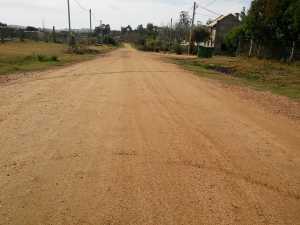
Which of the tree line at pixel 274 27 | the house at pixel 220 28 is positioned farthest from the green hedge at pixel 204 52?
the house at pixel 220 28

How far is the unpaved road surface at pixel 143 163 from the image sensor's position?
3.65m

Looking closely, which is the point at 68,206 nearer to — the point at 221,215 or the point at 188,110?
the point at 221,215

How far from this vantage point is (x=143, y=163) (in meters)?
4.97

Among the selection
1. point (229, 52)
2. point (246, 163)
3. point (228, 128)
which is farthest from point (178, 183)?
point (229, 52)

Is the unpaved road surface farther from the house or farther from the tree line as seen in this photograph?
the house

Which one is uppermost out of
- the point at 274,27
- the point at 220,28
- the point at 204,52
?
the point at 220,28

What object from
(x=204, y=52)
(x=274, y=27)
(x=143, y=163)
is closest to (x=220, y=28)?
(x=204, y=52)

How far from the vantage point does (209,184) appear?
14.3 ft

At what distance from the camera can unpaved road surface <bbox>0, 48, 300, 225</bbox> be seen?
12.0ft

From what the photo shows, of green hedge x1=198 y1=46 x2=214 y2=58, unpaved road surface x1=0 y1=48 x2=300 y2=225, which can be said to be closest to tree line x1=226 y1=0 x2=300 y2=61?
green hedge x1=198 y1=46 x2=214 y2=58

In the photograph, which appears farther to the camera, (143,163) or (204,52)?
(204,52)

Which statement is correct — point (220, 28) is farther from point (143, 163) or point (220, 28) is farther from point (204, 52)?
point (143, 163)

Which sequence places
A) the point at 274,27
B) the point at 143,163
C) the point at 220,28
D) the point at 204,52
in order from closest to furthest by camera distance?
the point at 143,163 < the point at 274,27 < the point at 204,52 < the point at 220,28

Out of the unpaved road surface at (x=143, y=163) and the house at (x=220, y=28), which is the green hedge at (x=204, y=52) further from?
the unpaved road surface at (x=143, y=163)
